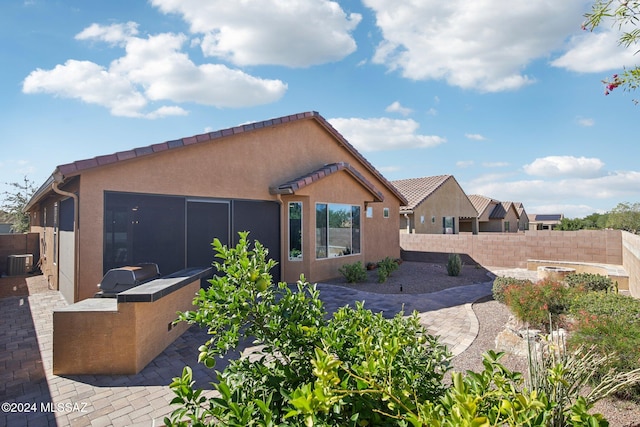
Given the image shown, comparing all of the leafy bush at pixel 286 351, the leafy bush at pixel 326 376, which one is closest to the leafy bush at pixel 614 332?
the leafy bush at pixel 326 376

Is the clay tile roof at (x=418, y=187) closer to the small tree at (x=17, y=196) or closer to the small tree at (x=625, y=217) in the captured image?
the small tree at (x=625, y=217)

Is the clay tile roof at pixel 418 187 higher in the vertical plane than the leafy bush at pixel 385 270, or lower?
higher

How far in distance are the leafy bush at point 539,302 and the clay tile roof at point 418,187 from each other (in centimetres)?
1645

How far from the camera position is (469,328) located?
786 centimetres

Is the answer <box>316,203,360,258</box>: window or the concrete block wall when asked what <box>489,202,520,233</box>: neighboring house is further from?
the concrete block wall

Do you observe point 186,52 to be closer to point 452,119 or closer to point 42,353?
point 42,353

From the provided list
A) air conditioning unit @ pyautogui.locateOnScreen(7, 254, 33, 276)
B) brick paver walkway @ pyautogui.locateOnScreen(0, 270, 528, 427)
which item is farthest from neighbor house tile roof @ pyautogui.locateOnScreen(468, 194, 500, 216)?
air conditioning unit @ pyautogui.locateOnScreen(7, 254, 33, 276)

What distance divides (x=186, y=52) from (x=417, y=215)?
19.8 m

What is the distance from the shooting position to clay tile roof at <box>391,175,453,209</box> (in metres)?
25.7

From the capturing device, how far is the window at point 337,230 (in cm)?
1352

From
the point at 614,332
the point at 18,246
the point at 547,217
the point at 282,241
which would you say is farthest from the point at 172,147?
the point at 547,217

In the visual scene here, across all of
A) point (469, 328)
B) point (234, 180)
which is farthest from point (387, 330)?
point (234, 180)

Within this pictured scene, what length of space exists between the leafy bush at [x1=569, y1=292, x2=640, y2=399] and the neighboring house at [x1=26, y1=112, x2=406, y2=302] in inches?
346

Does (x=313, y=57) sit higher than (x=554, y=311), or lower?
higher
